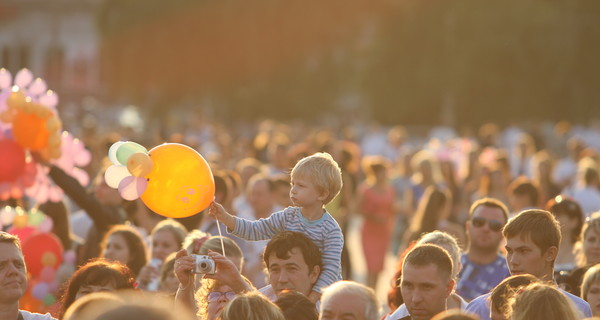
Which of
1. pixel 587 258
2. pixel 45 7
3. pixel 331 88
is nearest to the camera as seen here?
pixel 587 258

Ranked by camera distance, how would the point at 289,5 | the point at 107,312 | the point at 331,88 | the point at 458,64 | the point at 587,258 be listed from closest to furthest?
the point at 107,312 < the point at 587,258 < the point at 458,64 < the point at 289,5 < the point at 331,88

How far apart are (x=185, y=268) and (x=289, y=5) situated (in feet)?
155

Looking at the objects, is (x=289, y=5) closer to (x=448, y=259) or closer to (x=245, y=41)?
(x=245, y=41)

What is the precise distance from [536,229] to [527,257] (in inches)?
6.9

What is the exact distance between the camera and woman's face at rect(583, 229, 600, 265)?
8384 millimetres

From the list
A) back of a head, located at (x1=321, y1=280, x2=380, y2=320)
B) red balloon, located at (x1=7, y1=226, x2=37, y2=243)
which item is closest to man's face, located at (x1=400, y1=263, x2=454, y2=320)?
back of a head, located at (x1=321, y1=280, x2=380, y2=320)

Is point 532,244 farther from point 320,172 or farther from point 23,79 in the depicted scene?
point 23,79

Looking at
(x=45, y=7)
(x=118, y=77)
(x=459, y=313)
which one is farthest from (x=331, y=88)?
(x=459, y=313)

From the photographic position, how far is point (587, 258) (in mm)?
8445

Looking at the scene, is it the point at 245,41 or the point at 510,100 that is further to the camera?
the point at 245,41

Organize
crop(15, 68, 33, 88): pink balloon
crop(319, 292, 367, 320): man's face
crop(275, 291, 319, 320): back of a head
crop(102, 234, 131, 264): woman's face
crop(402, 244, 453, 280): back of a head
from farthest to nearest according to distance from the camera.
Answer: crop(15, 68, 33, 88): pink balloon < crop(102, 234, 131, 264): woman's face < crop(402, 244, 453, 280): back of a head < crop(275, 291, 319, 320): back of a head < crop(319, 292, 367, 320): man's face

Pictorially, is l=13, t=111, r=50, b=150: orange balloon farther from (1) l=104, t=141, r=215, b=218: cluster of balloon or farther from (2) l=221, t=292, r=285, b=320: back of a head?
(2) l=221, t=292, r=285, b=320: back of a head

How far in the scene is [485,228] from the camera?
8961 millimetres

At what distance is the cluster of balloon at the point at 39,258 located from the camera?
902cm
